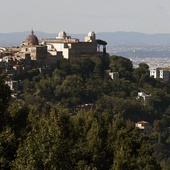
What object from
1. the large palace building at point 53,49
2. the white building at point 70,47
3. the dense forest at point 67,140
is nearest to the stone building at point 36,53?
the large palace building at point 53,49

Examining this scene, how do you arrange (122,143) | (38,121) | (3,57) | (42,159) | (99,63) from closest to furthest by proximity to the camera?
(42,159), (38,121), (122,143), (3,57), (99,63)

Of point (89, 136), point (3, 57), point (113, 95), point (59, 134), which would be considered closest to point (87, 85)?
point (113, 95)

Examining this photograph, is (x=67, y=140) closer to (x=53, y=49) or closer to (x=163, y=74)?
(x=53, y=49)

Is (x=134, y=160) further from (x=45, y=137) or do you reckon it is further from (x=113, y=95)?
(x=113, y=95)

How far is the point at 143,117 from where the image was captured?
42812 millimetres

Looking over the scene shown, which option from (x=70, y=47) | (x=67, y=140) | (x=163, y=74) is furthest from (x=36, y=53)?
(x=67, y=140)

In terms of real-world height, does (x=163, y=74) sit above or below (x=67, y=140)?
below

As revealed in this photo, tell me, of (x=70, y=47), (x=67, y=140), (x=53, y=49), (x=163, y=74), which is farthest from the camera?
(x=163, y=74)

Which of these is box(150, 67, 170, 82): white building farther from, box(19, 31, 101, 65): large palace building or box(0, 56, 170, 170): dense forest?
box(0, 56, 170, 170): dense forest

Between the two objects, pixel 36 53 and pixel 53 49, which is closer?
pixel 36 53

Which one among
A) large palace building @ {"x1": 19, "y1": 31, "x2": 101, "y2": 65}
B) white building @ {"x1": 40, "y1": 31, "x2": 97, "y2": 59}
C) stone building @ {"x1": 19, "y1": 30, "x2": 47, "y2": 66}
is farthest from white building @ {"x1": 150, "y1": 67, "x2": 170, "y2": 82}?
stone building @ {"x1": 19, "y1": 30, "x2": 47, "y2": 66}

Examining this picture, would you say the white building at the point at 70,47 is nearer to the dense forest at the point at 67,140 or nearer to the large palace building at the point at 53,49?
the large palace building at the point at 53,49

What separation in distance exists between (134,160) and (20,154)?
348cm

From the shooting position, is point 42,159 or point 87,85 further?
point 87,85
